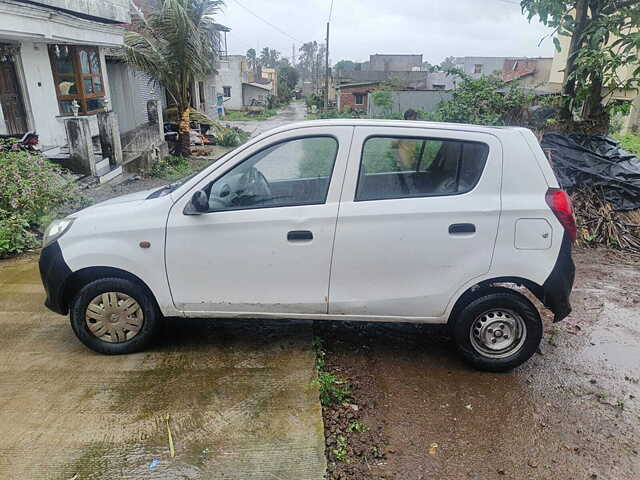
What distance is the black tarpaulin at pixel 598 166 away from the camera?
23.0 ft

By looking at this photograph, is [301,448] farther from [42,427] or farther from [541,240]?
[541,240]

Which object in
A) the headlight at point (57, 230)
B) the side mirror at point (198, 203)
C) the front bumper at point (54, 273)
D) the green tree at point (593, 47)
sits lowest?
the front bumper at point (54, 273)

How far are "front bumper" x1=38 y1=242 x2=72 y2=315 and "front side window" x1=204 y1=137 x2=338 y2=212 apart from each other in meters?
1.23

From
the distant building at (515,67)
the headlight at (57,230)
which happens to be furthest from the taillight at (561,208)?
the distant building at (515,67)

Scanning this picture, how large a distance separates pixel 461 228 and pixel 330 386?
58.0 inches

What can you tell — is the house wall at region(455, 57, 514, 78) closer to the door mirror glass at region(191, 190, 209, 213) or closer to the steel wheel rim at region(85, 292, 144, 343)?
the door mirror glass at region(191, 190, 209, 213)

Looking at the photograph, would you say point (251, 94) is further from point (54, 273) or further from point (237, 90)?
point (54, 273)

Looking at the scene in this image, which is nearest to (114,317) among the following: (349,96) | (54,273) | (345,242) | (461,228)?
(54,273)

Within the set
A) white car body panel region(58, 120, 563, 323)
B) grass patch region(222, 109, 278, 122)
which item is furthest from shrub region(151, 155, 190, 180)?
grass patch region(222, 109, 278, 122)

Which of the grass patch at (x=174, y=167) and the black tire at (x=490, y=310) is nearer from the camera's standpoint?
the black tire at (x=490, y=310)

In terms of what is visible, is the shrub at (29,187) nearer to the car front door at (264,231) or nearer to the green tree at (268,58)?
the car front door at (264,231)

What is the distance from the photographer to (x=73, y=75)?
13.0 metres

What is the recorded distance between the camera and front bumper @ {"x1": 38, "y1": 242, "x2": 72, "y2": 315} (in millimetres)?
3535

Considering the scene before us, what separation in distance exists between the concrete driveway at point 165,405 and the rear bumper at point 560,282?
1859 mm
